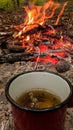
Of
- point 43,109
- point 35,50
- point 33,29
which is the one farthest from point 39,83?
point 33,29

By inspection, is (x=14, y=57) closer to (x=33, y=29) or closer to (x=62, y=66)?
(x=62, y=66)

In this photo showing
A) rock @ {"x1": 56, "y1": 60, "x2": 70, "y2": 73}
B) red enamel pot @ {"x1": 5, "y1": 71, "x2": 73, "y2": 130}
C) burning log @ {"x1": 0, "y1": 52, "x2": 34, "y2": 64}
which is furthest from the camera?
burning log @ {"x1": 0, "y1": 52, "x2": 34, "y2": 64}

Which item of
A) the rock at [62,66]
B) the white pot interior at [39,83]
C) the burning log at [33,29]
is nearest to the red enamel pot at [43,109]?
the white pot interior at [39,83]

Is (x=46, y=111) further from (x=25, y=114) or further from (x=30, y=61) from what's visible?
(x=30, y=61)

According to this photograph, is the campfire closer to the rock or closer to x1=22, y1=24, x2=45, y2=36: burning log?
x1=22, y1=24, x2=45, y2=36: burning log

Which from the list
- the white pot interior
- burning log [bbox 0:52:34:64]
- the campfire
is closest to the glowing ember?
the campfire
